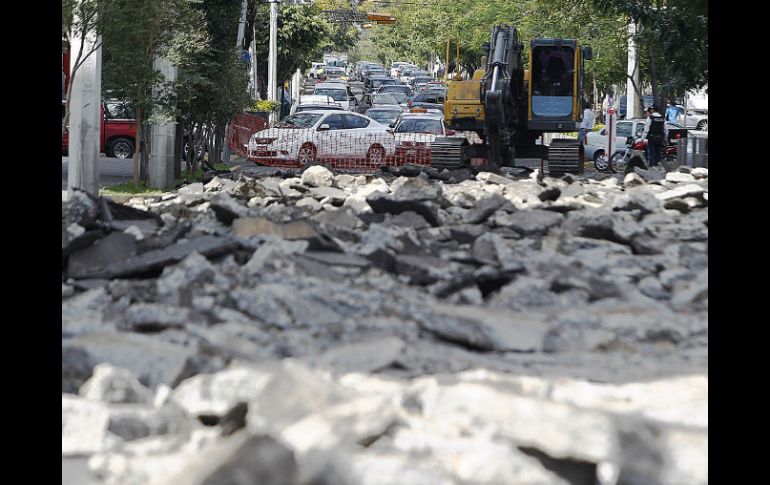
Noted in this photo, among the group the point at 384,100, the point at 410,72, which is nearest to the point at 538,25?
the point at 384,100

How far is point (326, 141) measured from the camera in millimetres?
33938

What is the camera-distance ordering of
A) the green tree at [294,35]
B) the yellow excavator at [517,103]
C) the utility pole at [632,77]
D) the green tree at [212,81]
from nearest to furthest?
1. the yellow excavator at [517,103]
2. the green tree at [212,81]
3. the utility pole at [632,77]
4. the green tree at [294,35]

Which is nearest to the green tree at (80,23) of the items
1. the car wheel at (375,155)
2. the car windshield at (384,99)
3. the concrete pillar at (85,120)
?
the concrete pillar at (85,120)

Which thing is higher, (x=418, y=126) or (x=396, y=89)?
(x=396, y=89)

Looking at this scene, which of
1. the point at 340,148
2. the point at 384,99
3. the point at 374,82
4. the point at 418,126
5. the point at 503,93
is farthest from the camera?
the point at 374,82

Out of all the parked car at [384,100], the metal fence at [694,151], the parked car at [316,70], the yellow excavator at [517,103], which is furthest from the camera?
the parked car at [316,70]

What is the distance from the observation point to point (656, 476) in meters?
5.43

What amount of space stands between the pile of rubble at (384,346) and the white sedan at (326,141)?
60.8 ft

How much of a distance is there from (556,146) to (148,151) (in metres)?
8.80

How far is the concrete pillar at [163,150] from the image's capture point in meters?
24.3

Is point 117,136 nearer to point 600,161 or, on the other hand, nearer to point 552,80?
point 600,161

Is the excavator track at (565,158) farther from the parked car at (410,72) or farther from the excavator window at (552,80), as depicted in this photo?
the parked car at (410,72)

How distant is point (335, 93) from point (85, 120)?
170 feet
